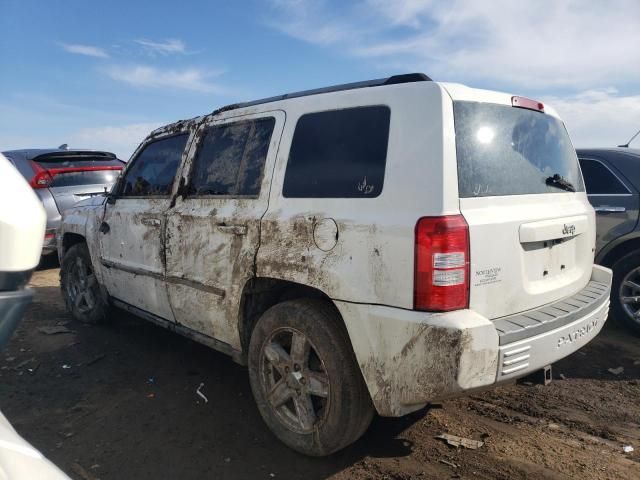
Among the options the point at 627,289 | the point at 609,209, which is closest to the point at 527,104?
the point at 609,209

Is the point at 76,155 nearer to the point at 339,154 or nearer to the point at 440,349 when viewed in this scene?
the point at 339,154

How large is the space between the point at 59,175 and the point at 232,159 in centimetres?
549

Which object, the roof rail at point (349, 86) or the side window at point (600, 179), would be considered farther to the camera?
the side window at point (600, 179)

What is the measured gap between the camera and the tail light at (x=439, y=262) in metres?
2.18

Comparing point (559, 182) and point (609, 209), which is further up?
point (559, 182)

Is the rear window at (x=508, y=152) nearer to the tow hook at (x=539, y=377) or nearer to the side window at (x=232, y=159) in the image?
the tow hook at (x=539, y=377)

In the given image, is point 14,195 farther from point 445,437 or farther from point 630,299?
point 630,299

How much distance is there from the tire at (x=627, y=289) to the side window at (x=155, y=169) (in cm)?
427

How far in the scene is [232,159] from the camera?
10.9 ft

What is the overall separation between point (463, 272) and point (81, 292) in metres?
4.40

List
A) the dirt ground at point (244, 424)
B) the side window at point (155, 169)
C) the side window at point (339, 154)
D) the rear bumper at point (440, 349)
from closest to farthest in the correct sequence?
the rear bumper at point (440, 349) → the side window at point (339, 154) → the dirt ground at point (244, 424) → the side window at point (155, 169)

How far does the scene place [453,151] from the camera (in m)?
2.29

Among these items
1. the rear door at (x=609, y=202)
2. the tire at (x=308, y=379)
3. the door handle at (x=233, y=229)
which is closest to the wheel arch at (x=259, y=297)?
the tire at (x=308, y=379)

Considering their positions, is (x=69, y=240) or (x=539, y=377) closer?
(x=539, y=377)
